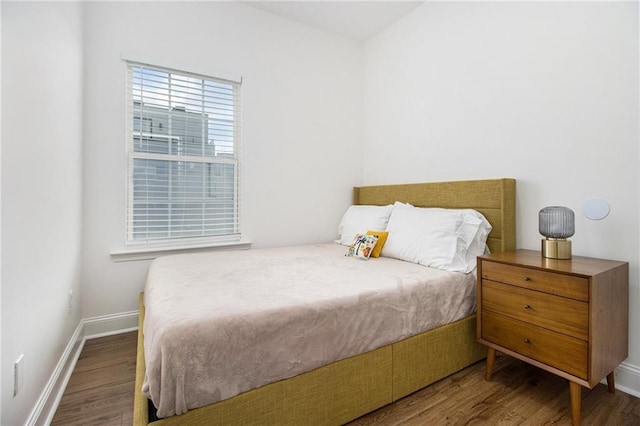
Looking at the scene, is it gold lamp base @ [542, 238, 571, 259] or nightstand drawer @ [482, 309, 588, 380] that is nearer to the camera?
nightstand drawer @ [482, 309, 588, 380]

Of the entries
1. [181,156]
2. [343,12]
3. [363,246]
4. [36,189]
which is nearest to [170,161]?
[181,156]

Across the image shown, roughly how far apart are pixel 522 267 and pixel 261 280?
141 cm

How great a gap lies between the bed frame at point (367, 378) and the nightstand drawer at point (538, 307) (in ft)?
0.82

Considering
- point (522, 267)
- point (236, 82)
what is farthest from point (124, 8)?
point (522, 267)

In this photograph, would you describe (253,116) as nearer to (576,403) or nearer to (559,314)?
(559,314)

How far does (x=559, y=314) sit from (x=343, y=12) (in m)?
3.06

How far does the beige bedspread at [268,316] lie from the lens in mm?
1055

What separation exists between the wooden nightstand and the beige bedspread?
8.2 inches

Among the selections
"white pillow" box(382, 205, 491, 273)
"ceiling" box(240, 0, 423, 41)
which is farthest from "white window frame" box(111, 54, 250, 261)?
"white pillow" box(382, 205, 491, 273)

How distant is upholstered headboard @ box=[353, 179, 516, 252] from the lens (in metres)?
2.12

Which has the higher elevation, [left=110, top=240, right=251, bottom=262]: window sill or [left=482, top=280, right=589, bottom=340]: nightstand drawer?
[left=110, top=240, right=251, bottom=262]: window sill

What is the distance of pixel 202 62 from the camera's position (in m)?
2.70

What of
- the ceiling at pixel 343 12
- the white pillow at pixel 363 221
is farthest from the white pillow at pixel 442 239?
the ceiling at pixel 343 12

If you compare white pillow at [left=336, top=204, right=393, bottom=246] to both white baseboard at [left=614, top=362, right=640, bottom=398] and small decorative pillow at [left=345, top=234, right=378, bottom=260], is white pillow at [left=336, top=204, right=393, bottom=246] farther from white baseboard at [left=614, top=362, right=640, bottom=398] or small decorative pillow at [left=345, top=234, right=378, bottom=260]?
white baseboard at [left=614, top=362, right=640, bottom=398]
